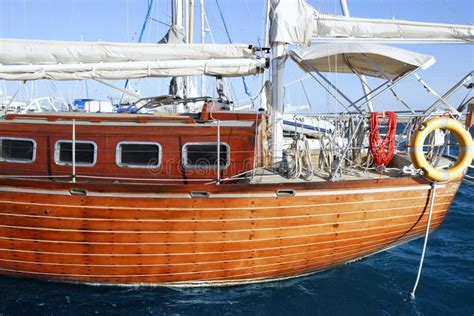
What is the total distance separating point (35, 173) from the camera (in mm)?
7383

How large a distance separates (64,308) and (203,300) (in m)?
2.37

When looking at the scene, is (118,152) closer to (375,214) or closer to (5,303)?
(5,303)

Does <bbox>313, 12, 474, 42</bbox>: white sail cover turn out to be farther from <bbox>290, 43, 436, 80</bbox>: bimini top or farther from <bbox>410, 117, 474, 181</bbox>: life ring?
<bbox>410, 117, 474, 181</bbox>: life ring

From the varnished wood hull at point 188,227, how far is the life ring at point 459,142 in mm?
320

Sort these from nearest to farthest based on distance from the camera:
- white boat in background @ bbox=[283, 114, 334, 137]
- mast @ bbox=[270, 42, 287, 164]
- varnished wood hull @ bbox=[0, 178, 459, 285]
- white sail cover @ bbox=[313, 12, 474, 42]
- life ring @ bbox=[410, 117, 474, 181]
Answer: varnished wood hull @ bbox=[0, 178, 459, 285] → life ring @ bbox=[410, 117, 474, 181] → mast @ bbox=[270, 42, 287, 164] → white sail cover @ bbox=[313, 12, 474, 42] → white boat in background @ bbox=[283, 114, 334, 137]

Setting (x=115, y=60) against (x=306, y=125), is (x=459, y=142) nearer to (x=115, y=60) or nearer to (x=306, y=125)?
(x=115, y=60)

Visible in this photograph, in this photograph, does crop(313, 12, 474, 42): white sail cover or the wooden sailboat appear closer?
the wooden sailboat

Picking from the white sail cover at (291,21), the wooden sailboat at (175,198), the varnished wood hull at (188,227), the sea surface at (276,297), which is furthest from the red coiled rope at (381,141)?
the sea surface at (276,297)

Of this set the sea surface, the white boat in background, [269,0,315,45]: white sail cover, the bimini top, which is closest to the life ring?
the bimini top

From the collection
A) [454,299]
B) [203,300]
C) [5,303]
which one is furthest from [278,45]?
[5,303]

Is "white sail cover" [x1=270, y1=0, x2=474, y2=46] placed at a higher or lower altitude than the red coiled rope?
higher

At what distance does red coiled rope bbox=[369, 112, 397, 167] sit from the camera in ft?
24.5

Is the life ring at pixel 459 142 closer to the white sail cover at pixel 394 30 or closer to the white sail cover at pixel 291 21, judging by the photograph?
the white sail cover at pixel 394 30

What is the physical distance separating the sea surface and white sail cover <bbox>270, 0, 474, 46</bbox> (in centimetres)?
469
